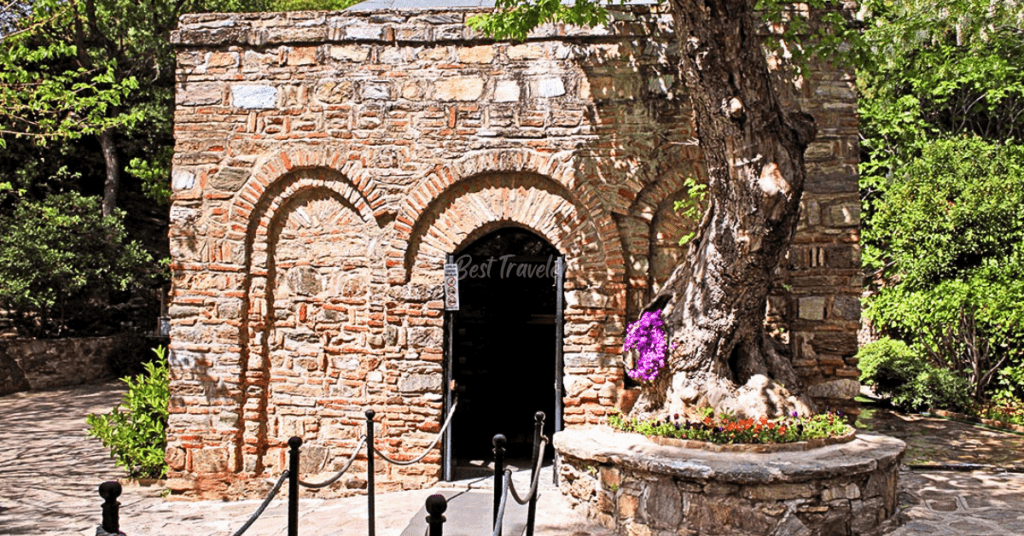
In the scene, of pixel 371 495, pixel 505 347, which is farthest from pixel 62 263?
pixel 371 495

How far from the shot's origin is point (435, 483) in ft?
24.0

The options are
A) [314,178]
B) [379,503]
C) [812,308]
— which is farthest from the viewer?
[314,178]

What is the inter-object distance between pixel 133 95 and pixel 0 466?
34.1 feet

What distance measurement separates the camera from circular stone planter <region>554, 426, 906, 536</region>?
5.26 meters

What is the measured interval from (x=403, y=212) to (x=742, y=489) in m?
3.86

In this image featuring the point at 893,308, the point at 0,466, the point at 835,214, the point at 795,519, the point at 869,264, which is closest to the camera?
the point at 795,519

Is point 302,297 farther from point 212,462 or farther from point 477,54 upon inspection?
point 477,54

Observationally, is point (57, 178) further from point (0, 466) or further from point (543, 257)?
point (543, 257)

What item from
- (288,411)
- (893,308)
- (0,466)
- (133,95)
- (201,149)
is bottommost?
(0,466)

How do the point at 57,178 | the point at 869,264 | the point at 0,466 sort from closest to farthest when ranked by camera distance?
1. the point at 0,466
2. the point at 869,264
3. the point at 57,178

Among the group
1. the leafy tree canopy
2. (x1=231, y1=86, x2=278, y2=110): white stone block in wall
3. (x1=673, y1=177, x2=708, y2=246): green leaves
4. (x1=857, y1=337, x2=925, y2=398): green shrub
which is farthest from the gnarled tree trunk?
(x1=857, y1=337, x2=925, y2=398): green shrub

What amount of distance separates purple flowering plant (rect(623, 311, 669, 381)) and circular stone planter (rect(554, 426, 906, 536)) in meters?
0.74

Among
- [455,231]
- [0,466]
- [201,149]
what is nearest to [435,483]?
[455,231]

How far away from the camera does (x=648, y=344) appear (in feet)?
21.4
